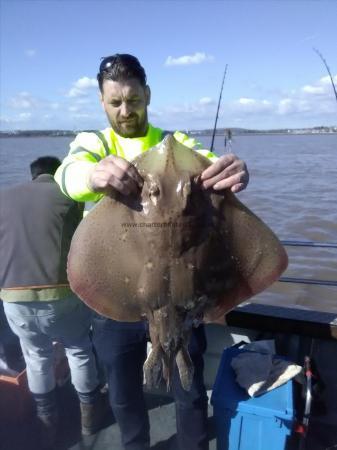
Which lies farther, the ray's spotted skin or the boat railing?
the boat railing

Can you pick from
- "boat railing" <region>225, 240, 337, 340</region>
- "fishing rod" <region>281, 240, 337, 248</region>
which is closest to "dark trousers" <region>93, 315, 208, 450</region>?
"boat railing" <region>225, 240, 337, 340</region>

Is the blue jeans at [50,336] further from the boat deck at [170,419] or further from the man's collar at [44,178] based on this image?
the man's collar at [44,178]

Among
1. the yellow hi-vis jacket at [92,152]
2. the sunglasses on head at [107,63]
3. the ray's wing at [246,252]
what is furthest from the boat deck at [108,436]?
the sunglasses on head at [107,63]

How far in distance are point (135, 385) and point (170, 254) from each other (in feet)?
5.01

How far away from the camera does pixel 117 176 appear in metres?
1.97

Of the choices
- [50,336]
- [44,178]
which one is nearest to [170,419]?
[50,336]

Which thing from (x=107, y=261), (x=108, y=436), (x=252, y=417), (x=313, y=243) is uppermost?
(x=107, y=261)

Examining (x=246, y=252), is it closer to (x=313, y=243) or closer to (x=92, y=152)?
(x=92, y=152)

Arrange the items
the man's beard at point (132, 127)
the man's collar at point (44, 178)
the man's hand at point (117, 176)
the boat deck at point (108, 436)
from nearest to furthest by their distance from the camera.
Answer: the man's hand at point (117, 176)
the man's beard at point (132, 127)
the man's collar at point (44, 178)
the boat deck at point (108, 436)

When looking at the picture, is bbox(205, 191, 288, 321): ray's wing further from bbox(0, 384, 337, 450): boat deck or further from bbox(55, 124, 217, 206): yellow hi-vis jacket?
bbox(0, 384, 337, 450): boat deck

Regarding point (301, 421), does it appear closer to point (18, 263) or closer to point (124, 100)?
point (18, 263)

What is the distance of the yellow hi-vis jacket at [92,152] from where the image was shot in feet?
7.69

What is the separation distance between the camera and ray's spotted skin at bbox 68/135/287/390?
2.05m

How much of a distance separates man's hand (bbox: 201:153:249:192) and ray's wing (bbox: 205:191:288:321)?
15 centimetres
